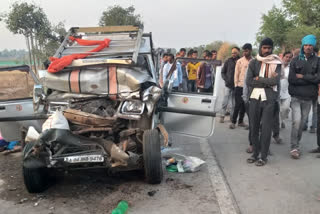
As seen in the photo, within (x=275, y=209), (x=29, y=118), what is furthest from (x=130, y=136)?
(x=275, y=209)

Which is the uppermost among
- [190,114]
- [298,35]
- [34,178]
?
[298,35]

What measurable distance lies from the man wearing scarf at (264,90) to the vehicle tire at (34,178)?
3.28 meters

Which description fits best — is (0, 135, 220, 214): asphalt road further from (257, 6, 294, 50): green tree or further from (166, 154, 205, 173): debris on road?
(257, 6, 294, 50): green tree

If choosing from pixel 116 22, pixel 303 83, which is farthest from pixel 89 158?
pixel 116 22

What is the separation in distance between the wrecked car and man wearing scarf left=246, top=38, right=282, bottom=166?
726 millimetres

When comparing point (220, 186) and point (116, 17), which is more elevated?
point (116, 17)

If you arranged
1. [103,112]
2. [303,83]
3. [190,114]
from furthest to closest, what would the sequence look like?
[303,83] → [190,114] → [103,112]

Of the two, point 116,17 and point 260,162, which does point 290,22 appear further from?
point 260,162

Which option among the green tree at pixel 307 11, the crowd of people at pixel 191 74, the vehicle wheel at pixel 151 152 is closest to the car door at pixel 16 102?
the vehicle wheel at pixel 151 152

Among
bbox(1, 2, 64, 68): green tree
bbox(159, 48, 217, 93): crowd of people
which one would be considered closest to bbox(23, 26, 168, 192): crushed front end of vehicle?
bbox(159, 48, 217, 93): crowd of people

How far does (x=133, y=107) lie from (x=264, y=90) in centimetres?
220

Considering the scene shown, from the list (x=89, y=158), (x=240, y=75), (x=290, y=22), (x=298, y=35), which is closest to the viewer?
(x=89, y=158)

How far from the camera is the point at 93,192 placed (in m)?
4.41

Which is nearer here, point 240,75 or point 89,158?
point 89,158
